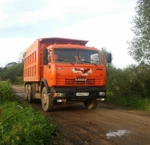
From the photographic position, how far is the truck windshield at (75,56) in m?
11.0

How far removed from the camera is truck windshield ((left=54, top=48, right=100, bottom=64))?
1104 centimetres

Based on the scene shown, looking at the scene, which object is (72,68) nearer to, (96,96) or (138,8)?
(96,96)

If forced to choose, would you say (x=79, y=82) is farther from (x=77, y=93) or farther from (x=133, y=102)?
(x=133, y=102)

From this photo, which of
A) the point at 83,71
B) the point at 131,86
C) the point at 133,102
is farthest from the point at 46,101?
the point at 131,86

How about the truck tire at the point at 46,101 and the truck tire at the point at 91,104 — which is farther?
the truck tire at the point at 91,104

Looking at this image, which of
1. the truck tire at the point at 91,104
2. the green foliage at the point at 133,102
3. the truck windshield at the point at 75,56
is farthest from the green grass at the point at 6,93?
the green foliage at the point at 133,102

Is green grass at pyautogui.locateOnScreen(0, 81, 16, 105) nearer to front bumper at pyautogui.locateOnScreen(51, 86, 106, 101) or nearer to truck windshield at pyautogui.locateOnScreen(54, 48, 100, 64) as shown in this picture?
front bumper at pyautogui.locateOnScreen(51, 86, 106, 101)

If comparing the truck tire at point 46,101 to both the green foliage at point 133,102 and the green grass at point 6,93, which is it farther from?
the green foliage at point 133,102

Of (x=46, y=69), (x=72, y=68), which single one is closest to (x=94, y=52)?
(x=72, y=68)

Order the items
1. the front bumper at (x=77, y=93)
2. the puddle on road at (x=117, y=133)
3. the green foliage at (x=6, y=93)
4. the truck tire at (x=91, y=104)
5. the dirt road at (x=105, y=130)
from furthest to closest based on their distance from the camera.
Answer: the green foliage at (x=6, y=93)
the truck tire at (x=91, y=104)
the front bumper at (x=77, y=93)
the puddle on road at (x=117, y=133)
the dirt road at (x=105, y=130)

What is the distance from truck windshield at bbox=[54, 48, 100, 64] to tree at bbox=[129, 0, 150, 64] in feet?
A: 17.6

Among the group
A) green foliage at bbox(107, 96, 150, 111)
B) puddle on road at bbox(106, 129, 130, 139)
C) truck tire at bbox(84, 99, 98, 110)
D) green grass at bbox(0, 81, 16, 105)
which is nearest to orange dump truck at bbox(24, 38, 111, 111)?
truck tire at bbox(84, 99, 98, 110)

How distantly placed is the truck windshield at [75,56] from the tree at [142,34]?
537 centimetres

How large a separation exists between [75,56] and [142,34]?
693cm
